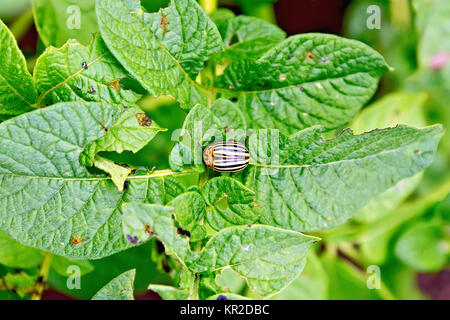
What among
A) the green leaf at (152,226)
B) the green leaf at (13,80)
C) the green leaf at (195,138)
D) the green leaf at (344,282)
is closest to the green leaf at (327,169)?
the green leaf at (195,138)

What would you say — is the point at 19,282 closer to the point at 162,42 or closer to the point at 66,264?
the point at 66,264

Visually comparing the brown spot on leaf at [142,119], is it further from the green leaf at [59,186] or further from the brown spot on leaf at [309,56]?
the brown spot on leaf at [309,56]

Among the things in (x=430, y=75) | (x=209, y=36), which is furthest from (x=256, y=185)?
(x=430, y=75)

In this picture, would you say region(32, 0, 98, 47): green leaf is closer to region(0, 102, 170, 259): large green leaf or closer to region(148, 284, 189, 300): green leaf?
region(0, 102, 170, 259): large green leaf

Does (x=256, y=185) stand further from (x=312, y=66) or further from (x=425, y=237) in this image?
(x=425, y=237)

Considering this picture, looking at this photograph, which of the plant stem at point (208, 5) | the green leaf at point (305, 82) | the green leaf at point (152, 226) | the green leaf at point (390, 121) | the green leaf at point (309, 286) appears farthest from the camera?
the green leaf at point (390, 121)

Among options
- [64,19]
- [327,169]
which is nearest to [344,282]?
[327,169]

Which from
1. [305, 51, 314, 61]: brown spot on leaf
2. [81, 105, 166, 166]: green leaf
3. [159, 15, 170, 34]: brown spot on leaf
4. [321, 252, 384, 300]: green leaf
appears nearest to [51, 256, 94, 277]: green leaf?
[81, 105, 166, 166]: green leaf
